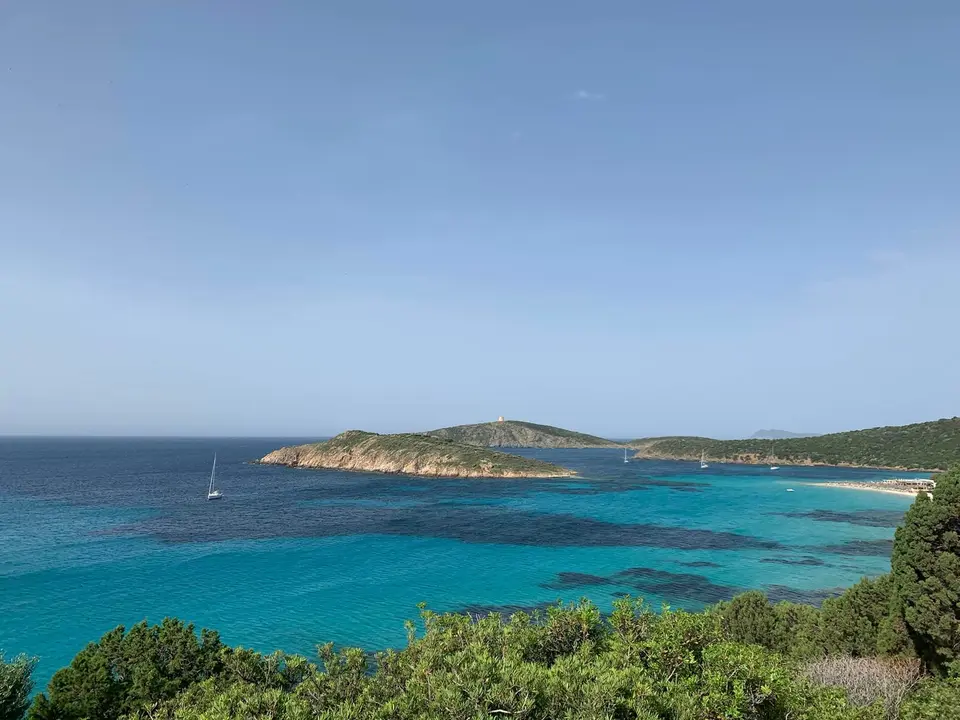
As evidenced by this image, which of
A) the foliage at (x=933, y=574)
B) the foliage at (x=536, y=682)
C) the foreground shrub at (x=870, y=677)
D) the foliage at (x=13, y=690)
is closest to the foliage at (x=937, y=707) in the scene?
the foreground shrub at (x=870, y=677)

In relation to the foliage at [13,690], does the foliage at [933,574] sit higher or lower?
higher

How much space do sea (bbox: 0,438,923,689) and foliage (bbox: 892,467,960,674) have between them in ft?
83.4

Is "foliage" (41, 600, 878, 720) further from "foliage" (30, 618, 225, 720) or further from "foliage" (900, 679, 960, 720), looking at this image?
"foliage" (900, 679, 960, 720)

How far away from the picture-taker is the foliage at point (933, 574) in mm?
27031

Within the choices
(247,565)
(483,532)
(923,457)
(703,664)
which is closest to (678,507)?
(483,532)

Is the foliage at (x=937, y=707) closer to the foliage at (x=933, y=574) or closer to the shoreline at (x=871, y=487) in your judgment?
the foliage at (x=933, y=574)

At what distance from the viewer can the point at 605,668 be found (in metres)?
16.1

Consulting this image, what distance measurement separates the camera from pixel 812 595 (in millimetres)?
55312

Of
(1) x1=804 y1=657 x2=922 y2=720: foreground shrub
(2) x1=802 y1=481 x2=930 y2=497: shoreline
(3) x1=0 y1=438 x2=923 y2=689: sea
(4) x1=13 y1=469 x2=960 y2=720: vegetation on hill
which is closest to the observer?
(4) x1=13 y1=469 x2=960 y2=720: vegetation on hill

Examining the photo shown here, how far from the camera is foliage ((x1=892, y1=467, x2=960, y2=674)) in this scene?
88.7 feet

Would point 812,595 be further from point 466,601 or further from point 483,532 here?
point 483,532

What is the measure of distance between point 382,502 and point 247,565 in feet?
174

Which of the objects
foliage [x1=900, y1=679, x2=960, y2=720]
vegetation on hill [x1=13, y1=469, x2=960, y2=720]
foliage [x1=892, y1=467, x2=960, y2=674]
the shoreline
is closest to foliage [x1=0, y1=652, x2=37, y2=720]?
vegetation on hill [x1=13, y1=469, x2=960, y2=720]

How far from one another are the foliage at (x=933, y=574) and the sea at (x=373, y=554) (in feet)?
83.4
